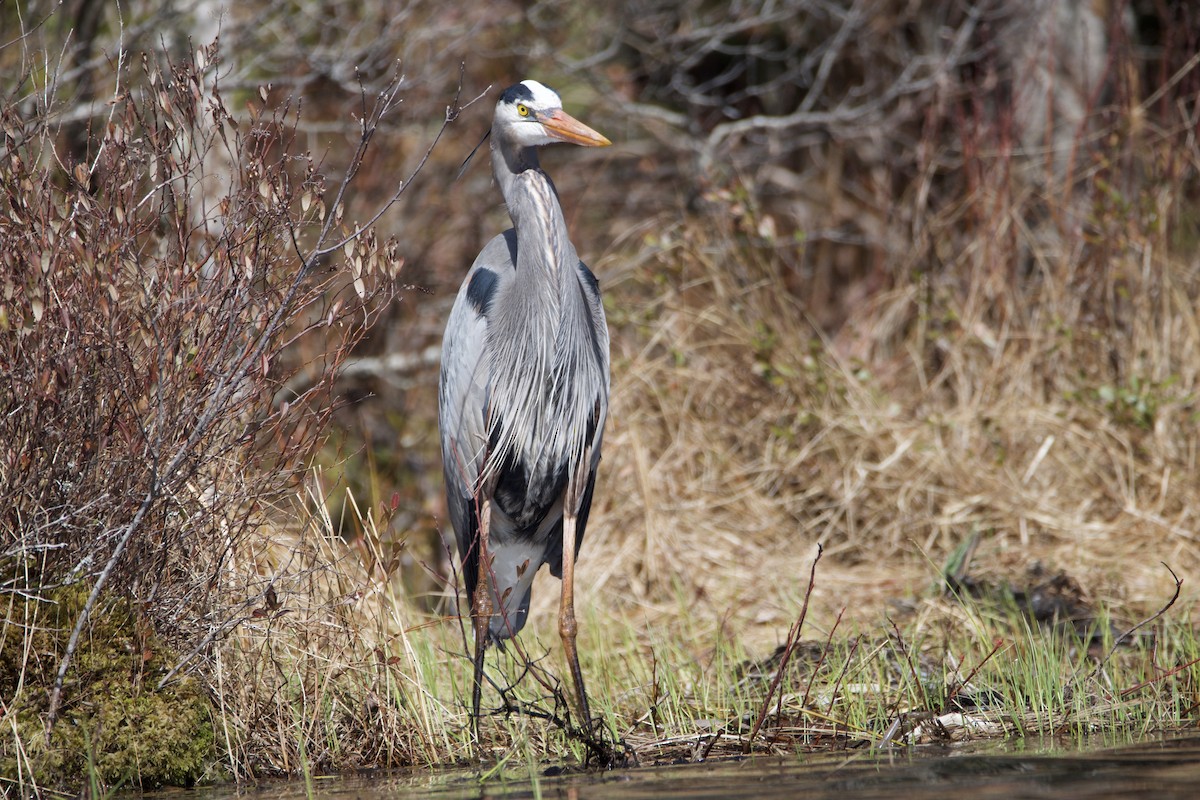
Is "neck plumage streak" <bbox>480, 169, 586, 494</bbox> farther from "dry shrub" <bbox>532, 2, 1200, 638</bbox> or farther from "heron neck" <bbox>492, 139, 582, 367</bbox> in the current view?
"dry shrub" <bbox>532, 2, 1200, 638</bbox>

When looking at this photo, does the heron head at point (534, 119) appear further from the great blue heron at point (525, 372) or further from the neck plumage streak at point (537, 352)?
the neck plumage streak at point (537, 352)

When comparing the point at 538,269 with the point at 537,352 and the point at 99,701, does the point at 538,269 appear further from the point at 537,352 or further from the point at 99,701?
the point at 99,701

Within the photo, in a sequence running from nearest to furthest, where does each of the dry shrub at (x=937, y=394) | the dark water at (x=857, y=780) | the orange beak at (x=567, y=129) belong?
the dark water at (x=857, y=780), the orange beak at (x=567, y=129), the dry shrub at (x=937, y=394)

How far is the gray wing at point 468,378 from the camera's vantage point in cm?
441

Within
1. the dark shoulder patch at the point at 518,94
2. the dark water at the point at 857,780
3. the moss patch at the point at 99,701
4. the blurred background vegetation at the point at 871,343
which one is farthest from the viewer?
the blurred background vegetation at the point at 871,343

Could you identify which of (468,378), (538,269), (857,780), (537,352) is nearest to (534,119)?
(538,269)

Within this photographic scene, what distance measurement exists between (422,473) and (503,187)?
5.05m

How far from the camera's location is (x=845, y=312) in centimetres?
994

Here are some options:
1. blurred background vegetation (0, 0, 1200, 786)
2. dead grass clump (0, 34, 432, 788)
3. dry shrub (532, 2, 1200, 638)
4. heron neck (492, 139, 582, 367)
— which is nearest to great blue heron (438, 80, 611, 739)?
heron neck (492, 139, 582, 367)

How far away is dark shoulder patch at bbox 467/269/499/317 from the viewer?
4434 mm

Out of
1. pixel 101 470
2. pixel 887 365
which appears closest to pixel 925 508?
pixel 887 365

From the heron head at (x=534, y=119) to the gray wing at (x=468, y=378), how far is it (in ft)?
1.53

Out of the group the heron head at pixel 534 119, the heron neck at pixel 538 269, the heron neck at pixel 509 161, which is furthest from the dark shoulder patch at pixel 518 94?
the heron neck at pixel 538 269

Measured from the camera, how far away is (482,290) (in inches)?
176
